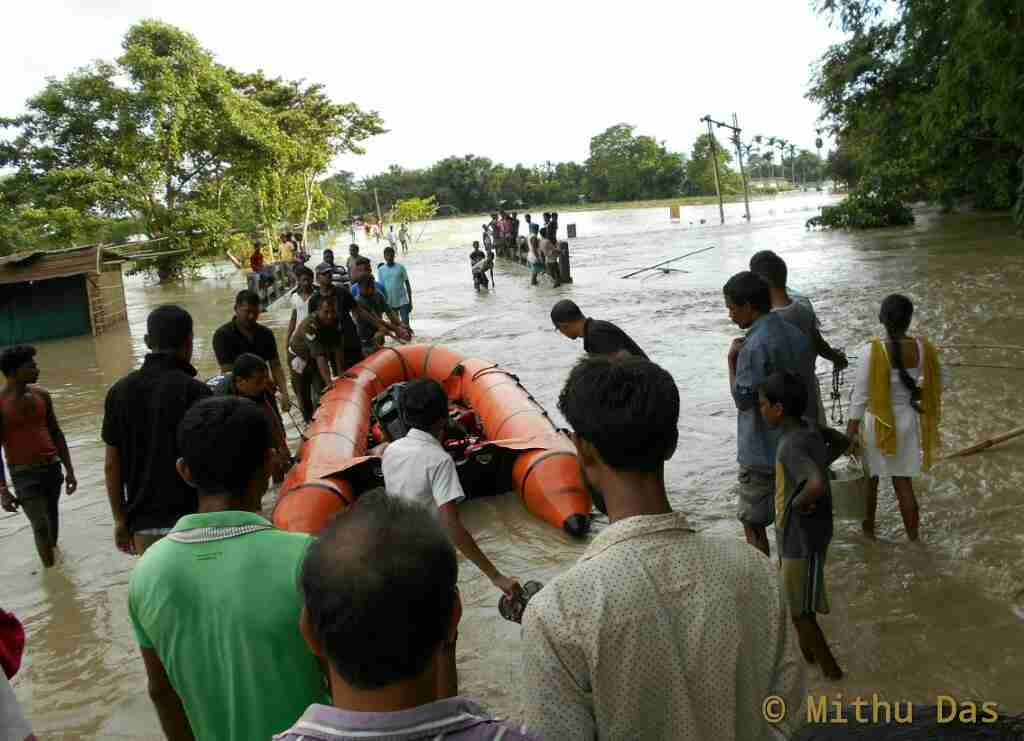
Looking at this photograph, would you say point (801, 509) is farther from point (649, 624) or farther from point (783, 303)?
point (649, 624)

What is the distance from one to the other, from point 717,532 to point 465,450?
3.30 m

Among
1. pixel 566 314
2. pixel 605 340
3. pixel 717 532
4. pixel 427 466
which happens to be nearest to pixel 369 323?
pixel 566 314

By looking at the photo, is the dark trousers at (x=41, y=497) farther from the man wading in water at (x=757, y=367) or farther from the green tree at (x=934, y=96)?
the green tree at (x=934, y=96)

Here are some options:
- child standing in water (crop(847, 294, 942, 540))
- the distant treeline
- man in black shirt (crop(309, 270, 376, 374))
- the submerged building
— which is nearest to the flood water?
child standing in water (crop(847, 294, 942, 540))

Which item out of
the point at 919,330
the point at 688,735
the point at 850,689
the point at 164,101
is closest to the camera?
the point at 688,735

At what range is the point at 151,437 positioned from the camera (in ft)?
10.6

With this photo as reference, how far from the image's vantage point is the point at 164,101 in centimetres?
2431

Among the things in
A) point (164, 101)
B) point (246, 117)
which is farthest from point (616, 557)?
point (246, 117)

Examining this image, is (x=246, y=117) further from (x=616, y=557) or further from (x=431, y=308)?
(x=616, y=557)

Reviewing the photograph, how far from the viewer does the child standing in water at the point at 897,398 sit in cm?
405

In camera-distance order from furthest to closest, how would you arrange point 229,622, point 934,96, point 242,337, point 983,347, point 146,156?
1. point 146,156
2. point 934,96
3. point 983,347
4. point 242,337
5. point 229,622

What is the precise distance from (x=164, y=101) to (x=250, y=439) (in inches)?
1008

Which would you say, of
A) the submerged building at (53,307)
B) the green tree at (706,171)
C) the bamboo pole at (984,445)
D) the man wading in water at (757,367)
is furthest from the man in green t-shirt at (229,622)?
the green tree at (706,171)

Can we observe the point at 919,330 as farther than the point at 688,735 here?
Yes
